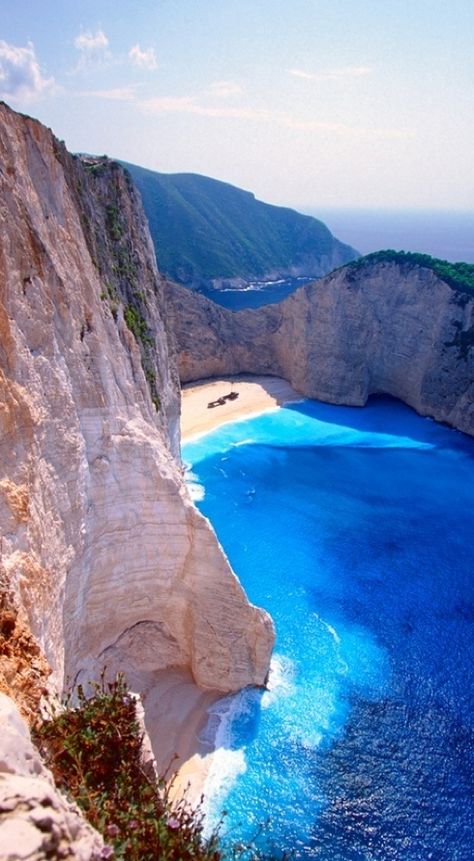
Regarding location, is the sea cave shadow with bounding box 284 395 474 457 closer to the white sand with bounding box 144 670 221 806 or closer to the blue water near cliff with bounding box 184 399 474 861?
the blue water near cliff with bounding box 184 399 474 861

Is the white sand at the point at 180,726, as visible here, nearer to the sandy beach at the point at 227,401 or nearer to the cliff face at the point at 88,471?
the cliff face at the point at 88,471

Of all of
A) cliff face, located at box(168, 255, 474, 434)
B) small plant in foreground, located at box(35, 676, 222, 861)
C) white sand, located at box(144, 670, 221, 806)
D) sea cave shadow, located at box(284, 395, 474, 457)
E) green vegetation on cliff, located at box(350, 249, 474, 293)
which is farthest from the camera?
green vegetation on cliff, located at box(350, 249, 474, 293)

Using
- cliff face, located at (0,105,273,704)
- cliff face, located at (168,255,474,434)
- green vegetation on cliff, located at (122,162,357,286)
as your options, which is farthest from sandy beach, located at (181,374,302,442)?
green vegetation on cliff, located at (122,162,357,286)

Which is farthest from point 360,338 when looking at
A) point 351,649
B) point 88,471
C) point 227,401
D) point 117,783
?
point 117,783

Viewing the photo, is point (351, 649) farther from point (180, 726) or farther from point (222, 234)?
point (222, 234)

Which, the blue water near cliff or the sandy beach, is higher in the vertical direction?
the sandy beach

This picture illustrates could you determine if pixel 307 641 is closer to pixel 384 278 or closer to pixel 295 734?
pixel 295 734

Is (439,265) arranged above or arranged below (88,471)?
above
